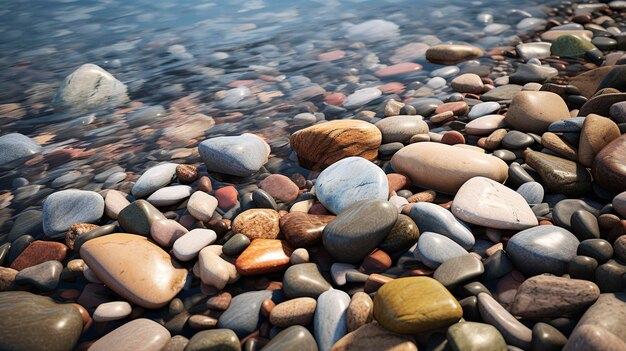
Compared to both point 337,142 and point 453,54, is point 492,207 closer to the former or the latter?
point 337,142

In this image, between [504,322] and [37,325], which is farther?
[37,325]

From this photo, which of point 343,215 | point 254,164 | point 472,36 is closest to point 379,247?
point 343,215

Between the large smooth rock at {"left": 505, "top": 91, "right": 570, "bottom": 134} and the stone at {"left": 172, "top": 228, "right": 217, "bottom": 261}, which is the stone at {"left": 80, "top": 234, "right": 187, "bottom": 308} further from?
the large smooth rock at {"left": 505, "top": 91, "right": 570, "bottom": 134}

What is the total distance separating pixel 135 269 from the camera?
1.79 m

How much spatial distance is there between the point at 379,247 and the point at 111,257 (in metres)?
1.23

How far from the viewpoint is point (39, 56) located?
5926mm

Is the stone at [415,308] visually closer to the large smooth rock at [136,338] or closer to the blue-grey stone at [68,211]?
the large smooth rock at [136,338]

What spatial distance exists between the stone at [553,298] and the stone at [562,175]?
29.7 inches

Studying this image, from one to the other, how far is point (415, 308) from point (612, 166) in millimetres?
1360

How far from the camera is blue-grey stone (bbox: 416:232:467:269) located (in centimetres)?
171

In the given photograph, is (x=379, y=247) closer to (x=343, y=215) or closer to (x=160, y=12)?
(x=343, y=215)

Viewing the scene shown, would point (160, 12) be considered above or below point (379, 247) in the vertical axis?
above

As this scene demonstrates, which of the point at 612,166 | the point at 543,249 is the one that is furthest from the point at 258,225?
the point at 612,166

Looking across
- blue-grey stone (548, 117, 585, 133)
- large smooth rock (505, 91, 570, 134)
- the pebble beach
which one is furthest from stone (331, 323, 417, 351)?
large smooth rock (505, 91, 570, 134)
